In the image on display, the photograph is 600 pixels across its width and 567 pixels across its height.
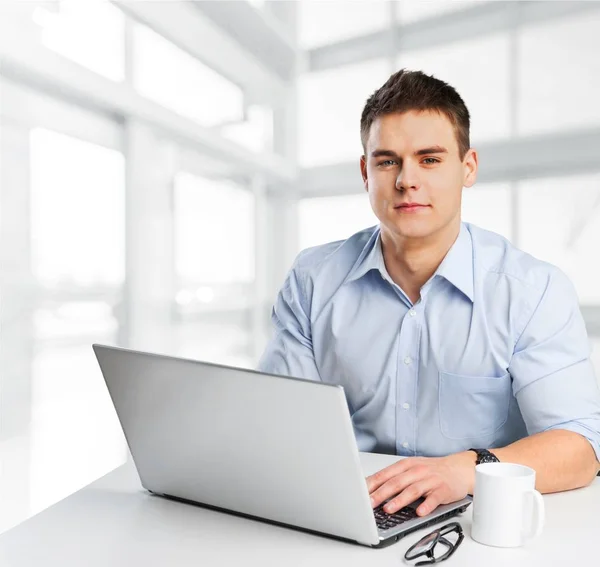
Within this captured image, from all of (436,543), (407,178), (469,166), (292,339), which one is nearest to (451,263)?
(407,178)

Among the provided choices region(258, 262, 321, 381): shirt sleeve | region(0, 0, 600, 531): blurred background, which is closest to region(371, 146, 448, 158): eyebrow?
region(258, 262, 321, 381): shirt sleeve

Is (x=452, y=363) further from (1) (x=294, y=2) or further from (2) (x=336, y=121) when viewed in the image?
(1) (x=294, y=2)

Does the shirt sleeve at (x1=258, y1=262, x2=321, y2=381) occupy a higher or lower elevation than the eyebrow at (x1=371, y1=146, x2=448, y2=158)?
lower

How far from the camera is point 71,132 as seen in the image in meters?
2.11

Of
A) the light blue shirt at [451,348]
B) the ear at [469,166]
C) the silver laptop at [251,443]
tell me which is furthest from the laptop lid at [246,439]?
the ear at [469,166]

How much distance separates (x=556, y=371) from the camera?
1316 mm

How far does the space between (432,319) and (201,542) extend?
2.56 feet

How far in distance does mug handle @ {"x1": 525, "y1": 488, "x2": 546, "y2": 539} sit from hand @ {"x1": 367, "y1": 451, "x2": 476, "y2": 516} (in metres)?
0.14

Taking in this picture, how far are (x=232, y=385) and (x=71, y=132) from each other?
60.7 inches

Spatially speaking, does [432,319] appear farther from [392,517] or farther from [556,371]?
[392,517]

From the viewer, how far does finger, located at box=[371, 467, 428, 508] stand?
3.13 ft

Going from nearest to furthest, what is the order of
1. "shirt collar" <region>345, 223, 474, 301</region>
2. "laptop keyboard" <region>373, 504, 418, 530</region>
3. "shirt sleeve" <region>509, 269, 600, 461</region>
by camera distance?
1. "laptop keyboard" <region>373, 504, 418, 530</region>
2. "shirt sleeve" <region>509, 269, 600, 461</region>
3. "shirt collar" <region>345, 223, 474, 301</region>

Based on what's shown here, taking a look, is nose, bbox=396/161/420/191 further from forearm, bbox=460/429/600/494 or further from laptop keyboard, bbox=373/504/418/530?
laptop keyboard, bbox=373/504/418/530

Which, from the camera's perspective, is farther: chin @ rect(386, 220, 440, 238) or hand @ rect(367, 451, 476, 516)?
chin @ rect(386, 220, 440, 238)
